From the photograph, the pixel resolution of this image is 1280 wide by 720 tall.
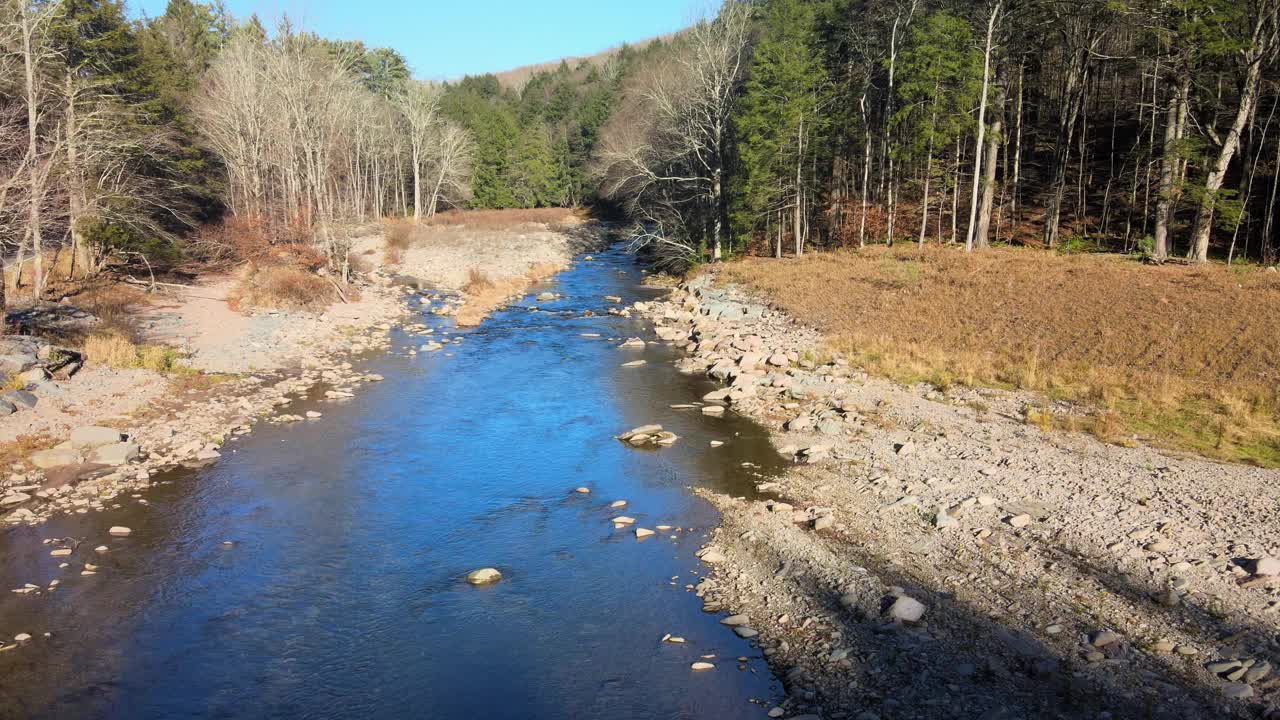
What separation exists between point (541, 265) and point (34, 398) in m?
37.6

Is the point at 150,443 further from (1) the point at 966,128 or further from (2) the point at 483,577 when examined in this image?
(1) the point at 966,128

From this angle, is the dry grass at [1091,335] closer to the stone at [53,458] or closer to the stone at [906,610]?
the stone at [906,610]

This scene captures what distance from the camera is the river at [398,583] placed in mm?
9258

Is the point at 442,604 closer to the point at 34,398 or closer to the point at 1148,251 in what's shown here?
the point at 34,398

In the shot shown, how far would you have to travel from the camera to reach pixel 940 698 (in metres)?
8.75

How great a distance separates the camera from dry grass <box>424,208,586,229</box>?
70250 millimetres

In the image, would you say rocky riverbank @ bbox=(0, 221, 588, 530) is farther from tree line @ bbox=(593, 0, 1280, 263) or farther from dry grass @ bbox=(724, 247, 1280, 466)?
tree line @ bbox=(593, 0, 1280, 263)

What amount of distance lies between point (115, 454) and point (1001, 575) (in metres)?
16.5

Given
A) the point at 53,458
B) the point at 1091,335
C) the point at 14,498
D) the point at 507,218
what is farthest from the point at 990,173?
the point at 507,218

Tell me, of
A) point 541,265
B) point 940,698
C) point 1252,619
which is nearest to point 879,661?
point 940,698

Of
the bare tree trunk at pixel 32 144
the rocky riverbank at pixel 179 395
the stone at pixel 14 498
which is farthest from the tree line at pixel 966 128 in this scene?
the stone at pixel 14 498

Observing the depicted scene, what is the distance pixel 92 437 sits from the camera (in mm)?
16531

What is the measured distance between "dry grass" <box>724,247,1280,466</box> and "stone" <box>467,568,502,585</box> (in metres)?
12.4

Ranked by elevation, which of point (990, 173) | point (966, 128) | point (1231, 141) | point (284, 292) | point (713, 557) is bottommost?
point (713, 557)
